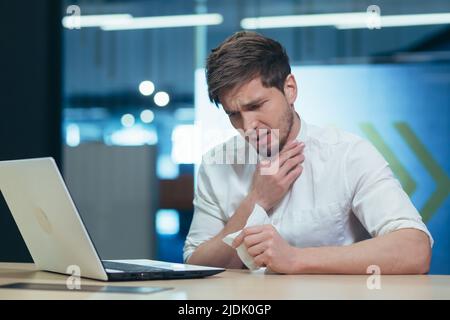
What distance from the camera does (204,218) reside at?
204 cm

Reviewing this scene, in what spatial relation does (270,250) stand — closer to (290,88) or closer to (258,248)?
(258,248)

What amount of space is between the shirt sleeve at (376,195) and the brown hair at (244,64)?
276 mm

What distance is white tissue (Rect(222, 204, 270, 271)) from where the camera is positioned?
1.57 metres

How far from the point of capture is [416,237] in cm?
162

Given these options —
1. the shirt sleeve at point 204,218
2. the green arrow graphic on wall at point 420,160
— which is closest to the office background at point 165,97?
the green arrow graphic on wall at point 420,160

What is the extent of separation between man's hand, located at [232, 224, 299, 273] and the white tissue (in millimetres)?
34

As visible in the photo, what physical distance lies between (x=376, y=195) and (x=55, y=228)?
2.43 feet

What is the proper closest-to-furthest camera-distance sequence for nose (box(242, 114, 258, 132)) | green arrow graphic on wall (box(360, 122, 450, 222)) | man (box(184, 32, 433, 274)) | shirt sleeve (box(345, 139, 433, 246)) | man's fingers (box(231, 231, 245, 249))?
man's fingers (box(231, 231, 245, 249))
shirt sleeve (box(345, 139, 433, 246))
man (box(184, 32, 433, 274))
nose (box(242, 114, 258, 132))
green arrow graphic on wall (box(360, 122, 450, 222))

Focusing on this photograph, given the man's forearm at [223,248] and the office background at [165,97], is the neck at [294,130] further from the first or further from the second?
the office background at [165,97]

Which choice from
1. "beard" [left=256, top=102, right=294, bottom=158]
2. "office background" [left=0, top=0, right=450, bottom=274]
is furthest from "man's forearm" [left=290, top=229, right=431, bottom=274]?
"office background" [left=0, top=0, right=450, bottom=274]

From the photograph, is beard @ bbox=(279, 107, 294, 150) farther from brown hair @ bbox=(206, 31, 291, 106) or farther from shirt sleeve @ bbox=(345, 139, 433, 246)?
shirt sleeve @ bbox=(345, 139, 433, 246)

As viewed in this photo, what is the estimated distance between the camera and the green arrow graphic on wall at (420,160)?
3924mm
